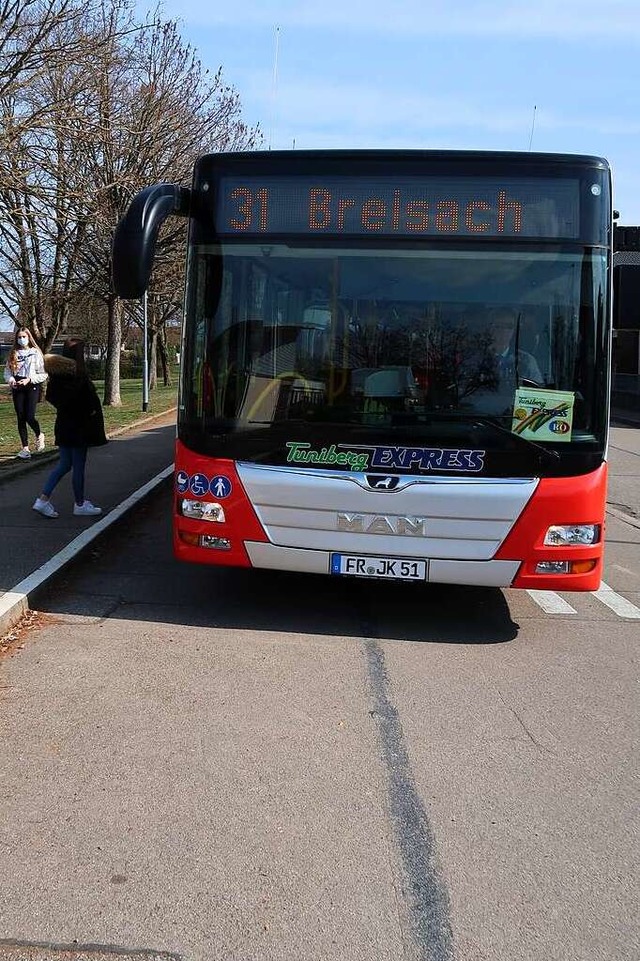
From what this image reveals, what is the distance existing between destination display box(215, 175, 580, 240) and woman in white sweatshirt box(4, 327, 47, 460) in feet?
25.4

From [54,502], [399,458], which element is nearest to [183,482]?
[399,458]

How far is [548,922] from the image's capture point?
3.26 meters

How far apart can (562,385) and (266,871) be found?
151 inches

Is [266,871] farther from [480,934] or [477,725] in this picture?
[477,725]

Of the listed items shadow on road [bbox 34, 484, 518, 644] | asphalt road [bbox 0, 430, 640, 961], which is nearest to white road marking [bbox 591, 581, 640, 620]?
asphalt road [bbox 0, 430, 640, 961]

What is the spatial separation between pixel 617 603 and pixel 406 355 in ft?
10.2

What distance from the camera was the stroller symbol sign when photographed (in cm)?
659

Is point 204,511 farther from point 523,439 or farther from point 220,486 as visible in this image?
point 523,439

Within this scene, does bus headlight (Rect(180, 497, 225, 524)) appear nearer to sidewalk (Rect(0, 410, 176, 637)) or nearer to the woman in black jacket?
sidewalk (Rect(0, 410, 176, 637))

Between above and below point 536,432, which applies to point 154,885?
below

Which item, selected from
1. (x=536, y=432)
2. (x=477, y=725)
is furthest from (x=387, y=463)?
(x=477, y=725)

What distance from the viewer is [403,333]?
6414 millimetres

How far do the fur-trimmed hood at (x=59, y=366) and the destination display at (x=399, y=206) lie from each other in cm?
330

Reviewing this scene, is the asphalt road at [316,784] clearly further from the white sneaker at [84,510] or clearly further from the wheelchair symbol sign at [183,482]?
the white sneaker at [84,510]
